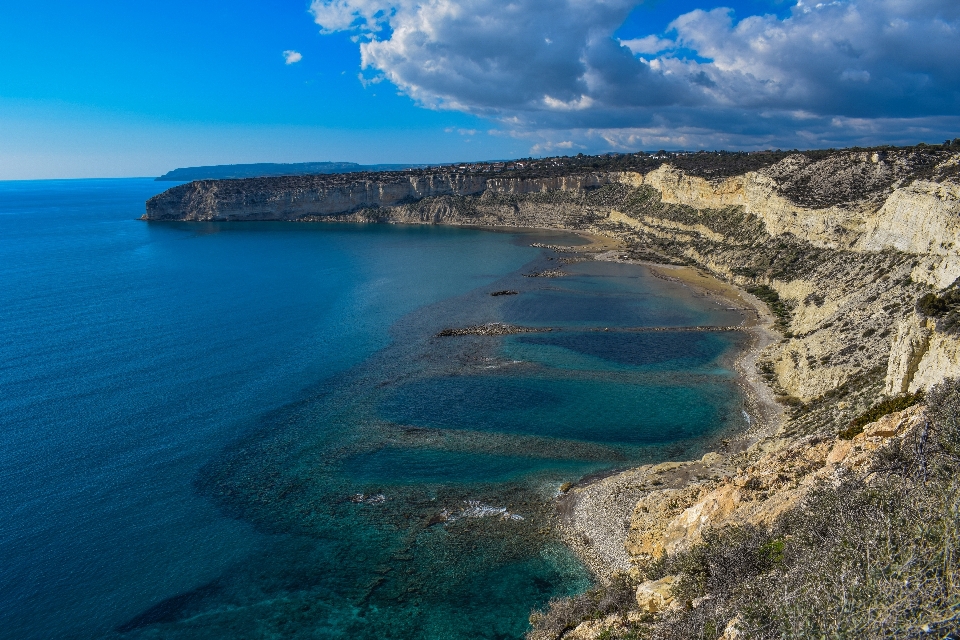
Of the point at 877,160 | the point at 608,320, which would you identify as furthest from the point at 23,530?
the point at 877,160

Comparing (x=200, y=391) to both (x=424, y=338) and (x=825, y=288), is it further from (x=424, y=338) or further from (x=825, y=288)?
(x=825, y=288)

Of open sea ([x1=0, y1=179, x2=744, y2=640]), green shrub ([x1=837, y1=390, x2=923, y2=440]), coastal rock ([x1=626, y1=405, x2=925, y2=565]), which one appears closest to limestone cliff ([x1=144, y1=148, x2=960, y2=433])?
green shrub ([x1=837, y1=390, x2=923, y2=440])

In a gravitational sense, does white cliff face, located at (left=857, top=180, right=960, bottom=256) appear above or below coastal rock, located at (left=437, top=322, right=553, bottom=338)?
above

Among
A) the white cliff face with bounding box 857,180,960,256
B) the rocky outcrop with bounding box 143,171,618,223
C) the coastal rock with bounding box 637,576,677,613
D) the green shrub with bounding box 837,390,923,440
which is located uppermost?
the rocky outcrop with bounding box 143,171,618,223

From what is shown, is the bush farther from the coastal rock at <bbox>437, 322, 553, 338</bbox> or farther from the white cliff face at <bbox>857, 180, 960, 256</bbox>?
the coastal rock at <bbox>437, 322, 553, 338</bbox>

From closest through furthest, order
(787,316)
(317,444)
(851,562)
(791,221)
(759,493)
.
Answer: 1. (851,562)
2. (759,493)
3. (317,444)
4. (787,316)
5. (791,221)

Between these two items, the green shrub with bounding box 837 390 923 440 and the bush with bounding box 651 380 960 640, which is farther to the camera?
the green shrub with bounding box 837 390 923 440

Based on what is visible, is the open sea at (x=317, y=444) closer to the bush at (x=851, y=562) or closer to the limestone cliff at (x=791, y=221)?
the limestone cliff at (x=791, y=221)

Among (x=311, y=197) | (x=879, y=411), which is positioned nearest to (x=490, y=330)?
(x=879, y=411)

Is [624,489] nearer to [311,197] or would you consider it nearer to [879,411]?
[879,411]
